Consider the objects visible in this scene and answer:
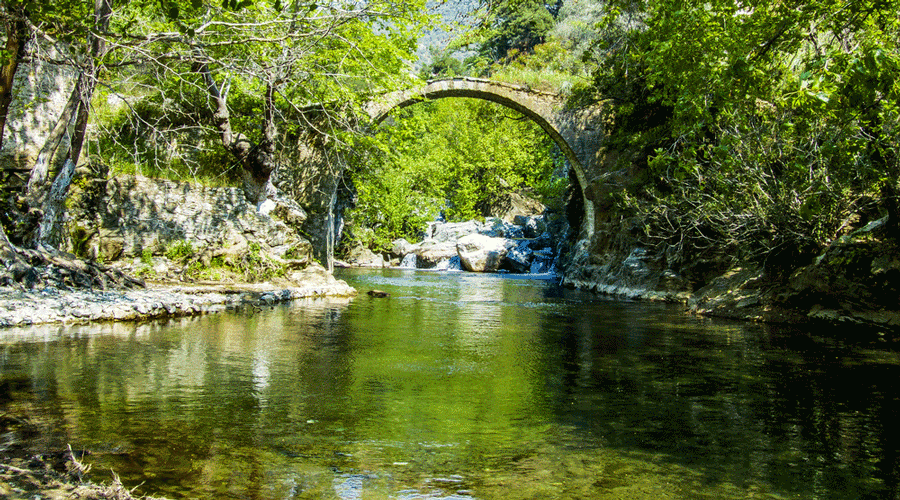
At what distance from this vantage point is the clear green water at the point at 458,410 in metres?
3.21

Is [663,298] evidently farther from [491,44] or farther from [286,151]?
[491,44]

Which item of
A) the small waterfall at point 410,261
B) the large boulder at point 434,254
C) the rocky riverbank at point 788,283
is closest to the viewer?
the rocky riverbank at point 788,283

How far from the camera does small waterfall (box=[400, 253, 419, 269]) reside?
2959 cm

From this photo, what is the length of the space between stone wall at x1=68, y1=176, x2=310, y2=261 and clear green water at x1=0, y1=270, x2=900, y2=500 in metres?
4.16

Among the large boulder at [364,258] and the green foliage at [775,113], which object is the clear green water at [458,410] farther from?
the large boulder at [364,258]

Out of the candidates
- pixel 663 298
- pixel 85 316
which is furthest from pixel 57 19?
pixel 663 298

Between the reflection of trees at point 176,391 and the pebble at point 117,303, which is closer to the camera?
the reflection of trees at point 176,391

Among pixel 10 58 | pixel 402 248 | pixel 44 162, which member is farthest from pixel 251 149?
pixel 402 248

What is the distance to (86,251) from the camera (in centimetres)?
1117

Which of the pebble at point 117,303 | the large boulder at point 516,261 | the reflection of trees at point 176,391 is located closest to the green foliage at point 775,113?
the reflection of trees at point 176,391

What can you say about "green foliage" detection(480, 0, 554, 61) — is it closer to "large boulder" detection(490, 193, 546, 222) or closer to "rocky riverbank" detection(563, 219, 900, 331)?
"large boulder" detection(490, 193, 546, 222)

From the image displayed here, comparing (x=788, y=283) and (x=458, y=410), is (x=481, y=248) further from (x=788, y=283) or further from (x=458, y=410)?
(x=458, y=410)

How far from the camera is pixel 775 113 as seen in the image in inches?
468

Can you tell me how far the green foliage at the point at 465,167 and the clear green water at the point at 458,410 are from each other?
22573mm
